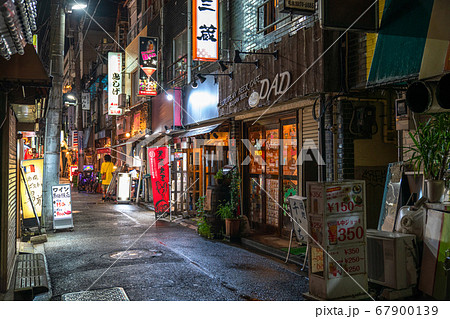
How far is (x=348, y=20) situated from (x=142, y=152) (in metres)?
20.8

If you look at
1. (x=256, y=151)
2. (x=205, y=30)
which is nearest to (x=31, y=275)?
(x=256, y=151)

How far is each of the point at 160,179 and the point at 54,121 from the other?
4575 millimetres

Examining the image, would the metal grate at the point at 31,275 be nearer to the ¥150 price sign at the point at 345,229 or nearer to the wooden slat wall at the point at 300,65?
the ¥150 price sign at the point at 345,229

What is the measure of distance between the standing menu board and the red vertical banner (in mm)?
3567

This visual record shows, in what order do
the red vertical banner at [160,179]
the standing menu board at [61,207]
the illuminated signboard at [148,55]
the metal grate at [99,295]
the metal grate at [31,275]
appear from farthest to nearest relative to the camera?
the illuminated signboard at [148,55] < the red vertical banner at [160,179] < the standing menu board at [61,207] < the metal grate at [31,275] < the metal grate at [99,295]

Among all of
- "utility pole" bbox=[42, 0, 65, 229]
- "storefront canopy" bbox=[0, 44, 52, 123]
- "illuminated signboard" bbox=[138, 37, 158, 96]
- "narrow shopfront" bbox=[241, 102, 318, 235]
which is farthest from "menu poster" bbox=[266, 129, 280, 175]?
"illuminated signboard" bbox=[138, 37, 158, 96]

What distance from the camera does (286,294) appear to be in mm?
6672

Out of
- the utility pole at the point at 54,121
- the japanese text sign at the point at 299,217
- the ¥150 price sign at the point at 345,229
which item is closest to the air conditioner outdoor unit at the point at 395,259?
the ¥150 price sign at the point at 345,229

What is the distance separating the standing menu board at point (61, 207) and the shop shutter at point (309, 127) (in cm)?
769

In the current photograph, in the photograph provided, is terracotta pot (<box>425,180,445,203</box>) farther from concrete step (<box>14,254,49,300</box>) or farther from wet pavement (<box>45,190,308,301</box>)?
concrete step (<box>14,254,49,300</box>)

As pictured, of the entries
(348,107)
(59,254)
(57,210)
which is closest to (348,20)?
(348,107)

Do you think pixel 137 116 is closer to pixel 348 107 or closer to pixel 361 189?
pixel 348 107

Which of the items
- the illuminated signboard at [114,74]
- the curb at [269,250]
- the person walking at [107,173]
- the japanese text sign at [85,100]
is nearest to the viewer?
the curb at [269,250]

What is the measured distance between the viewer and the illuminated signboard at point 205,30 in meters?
13.7
